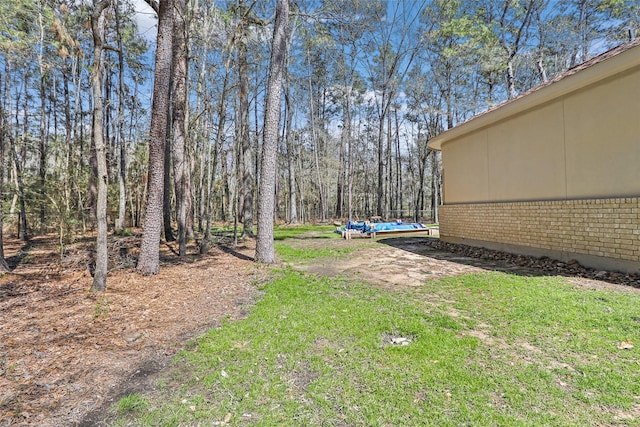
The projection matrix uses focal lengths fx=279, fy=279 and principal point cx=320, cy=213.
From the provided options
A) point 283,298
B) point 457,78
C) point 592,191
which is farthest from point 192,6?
point 457,78

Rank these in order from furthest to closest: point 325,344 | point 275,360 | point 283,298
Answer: point 283,298
point 325,344
point 275,360

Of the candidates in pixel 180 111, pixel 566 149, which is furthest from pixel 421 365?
pixel 180 111

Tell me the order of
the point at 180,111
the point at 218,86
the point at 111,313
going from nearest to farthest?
the point at 111,313
the point at 180,111
the point at 218,86

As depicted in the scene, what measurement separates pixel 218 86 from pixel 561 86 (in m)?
9.48

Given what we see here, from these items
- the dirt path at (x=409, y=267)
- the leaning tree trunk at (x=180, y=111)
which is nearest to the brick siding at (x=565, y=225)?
the dirt path at (x=409, y=267)

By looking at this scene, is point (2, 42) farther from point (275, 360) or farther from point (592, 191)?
point (592, 191)

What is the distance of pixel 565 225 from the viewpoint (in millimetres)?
5047

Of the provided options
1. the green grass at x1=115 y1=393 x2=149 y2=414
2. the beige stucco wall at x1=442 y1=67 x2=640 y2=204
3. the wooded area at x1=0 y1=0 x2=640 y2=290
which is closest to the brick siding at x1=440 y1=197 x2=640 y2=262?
the beige stucco wall at x1=442 y1=67 x2=640 y2=204

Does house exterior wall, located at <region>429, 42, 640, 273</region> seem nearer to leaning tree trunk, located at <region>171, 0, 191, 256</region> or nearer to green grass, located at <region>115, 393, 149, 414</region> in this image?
green grass, located at <region>115, 393, 149, 414</region>

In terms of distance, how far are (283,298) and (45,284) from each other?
3.98 metres

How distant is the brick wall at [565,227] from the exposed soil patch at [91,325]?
5.44 metres

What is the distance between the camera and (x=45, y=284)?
451 centimetres

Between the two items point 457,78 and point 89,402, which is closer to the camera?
point 89,402

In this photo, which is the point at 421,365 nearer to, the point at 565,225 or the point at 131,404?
the point at 131,404
